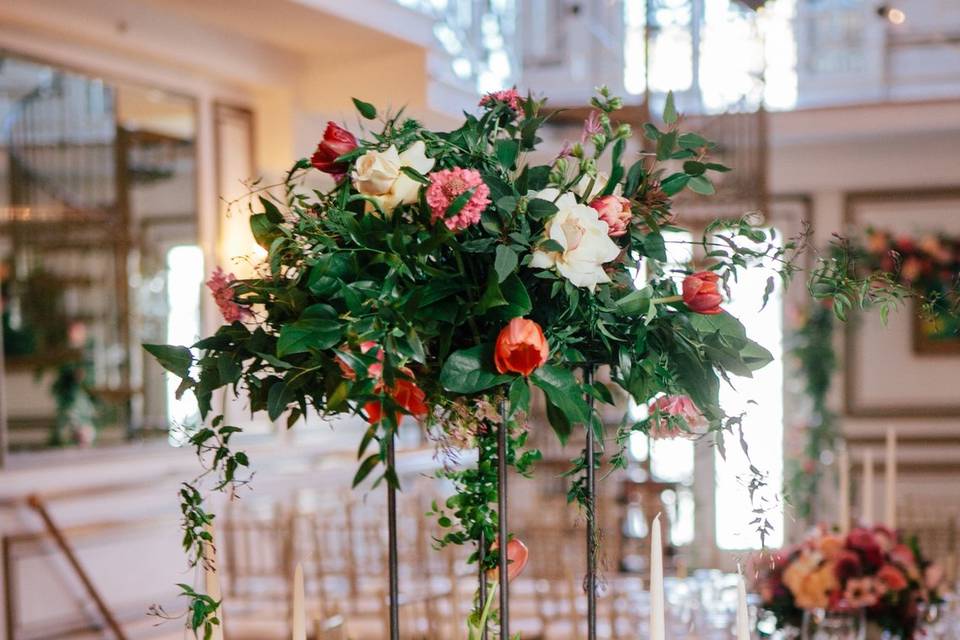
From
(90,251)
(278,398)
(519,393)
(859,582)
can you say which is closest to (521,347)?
(519,393)

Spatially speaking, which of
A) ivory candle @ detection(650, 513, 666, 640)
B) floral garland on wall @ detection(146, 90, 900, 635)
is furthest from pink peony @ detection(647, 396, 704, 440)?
ivory candle @ detection(650, 513, 666, 640)

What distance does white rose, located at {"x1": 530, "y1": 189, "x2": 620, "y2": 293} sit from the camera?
44.5 inches

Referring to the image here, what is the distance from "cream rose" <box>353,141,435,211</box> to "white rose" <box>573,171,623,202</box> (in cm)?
18

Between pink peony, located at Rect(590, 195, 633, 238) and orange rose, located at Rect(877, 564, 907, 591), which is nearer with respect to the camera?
pink peony, located at Rect(590, 195, 633, 238)

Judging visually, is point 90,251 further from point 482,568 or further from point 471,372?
point 471,372

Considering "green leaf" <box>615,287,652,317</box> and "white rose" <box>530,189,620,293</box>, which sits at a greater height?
"white rose" <box>530,189,620,293</box>

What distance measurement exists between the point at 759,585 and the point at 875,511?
5338 mm

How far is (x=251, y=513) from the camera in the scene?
6.38m

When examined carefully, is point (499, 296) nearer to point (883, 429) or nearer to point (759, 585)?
point (759, 585)

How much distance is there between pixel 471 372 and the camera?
114cm

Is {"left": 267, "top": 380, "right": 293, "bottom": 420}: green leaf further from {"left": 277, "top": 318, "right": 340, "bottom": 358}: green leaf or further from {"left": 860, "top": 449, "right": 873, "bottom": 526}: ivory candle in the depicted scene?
{"left": 860, "top": 449, "right": 873, "bottom": 526}: ivory candle

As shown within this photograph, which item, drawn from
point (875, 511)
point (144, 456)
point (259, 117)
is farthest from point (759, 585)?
point (875, 511)

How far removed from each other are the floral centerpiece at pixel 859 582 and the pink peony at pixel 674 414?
1597 millimetres

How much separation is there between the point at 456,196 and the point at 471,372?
19 centimetres
